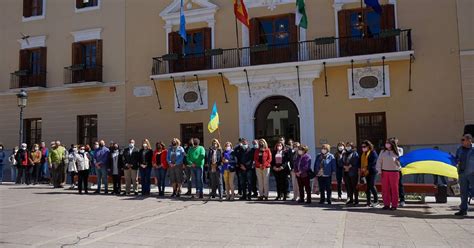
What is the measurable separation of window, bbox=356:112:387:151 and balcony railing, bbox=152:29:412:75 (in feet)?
8.43

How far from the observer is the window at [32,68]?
2212 centimetres

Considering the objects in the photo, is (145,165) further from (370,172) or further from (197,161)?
(370,172)

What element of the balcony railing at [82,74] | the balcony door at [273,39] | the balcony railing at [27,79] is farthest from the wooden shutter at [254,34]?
the balcony railing at [27,79]

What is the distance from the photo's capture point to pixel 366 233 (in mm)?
7582

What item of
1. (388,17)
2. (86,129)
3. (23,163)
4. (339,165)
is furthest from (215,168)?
(86,129)

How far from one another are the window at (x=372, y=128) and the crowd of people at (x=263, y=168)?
3833 mm

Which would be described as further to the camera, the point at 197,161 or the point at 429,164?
the point at 197,161

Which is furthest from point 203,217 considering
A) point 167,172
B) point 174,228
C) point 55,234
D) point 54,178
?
point 54,178

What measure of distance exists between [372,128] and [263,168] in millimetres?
6887

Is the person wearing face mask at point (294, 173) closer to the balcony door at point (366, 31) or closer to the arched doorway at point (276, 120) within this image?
the arched doorway at point (276, 120)

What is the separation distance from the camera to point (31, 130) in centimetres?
2284

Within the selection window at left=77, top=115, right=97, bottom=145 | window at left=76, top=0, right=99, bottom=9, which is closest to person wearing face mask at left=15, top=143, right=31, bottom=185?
window at left=77, top=115, right=97, bottom=145

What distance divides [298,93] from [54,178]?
10.1 metres

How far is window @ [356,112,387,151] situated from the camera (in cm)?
1711
